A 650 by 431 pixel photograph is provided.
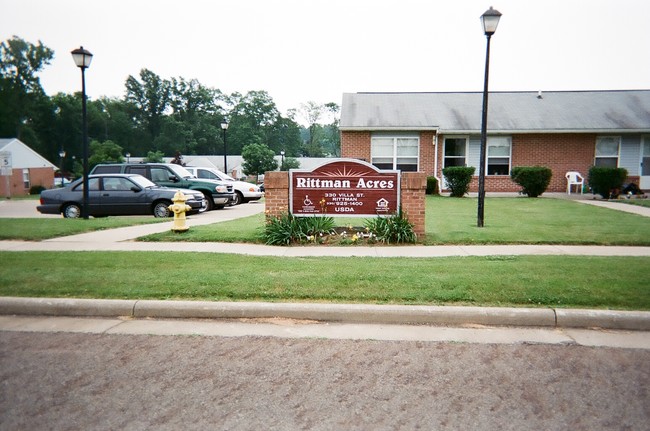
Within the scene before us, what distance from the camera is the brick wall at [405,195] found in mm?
9161

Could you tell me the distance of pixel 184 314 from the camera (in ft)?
16.7

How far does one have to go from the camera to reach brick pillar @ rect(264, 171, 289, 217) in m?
9.37

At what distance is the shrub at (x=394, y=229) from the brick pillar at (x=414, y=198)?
133mm

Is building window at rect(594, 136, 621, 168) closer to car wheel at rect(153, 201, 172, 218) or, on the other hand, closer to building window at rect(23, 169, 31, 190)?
car wheel at rect(153, 201, 172, 218)

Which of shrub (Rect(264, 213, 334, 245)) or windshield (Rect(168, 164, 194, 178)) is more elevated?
windshield (Rect(168, 164, 194, 178))

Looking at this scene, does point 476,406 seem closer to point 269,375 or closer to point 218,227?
point 269,375

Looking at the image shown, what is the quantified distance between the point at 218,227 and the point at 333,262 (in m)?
4.82

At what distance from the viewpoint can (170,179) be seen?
54.8 ft

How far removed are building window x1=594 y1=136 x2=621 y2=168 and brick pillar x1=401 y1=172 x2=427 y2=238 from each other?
17.3 m

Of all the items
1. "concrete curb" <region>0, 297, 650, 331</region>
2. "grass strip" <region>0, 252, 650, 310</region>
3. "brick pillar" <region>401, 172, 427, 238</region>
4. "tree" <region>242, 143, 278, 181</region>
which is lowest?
"concrete curb" <region>0, 297, 650, 331</region>

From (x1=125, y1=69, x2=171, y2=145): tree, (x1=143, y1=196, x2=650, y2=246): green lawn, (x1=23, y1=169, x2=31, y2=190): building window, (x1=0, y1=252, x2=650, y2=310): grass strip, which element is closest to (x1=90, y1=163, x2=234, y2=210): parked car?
(x1=143, y1=196, x2=650, y2=246): green lawn

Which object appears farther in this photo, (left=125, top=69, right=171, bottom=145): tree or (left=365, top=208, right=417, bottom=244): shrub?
(left=125, top=69, right=171, bottom=145): tree

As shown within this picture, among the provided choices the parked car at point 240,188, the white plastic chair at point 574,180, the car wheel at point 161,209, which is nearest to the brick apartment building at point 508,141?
the white plastic chair at point 574,180

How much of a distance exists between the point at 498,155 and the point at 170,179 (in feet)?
52.0
